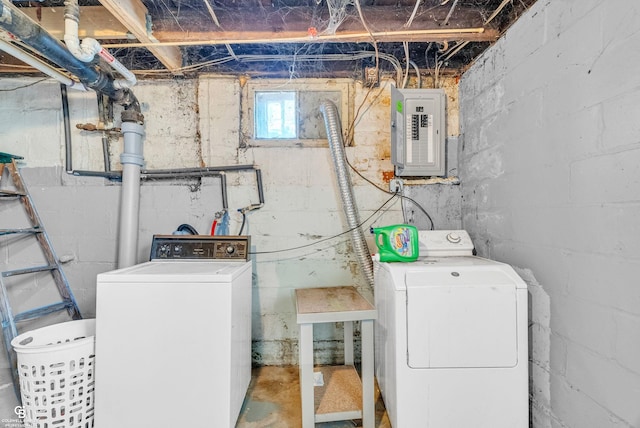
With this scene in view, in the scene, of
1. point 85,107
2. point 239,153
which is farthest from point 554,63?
point 85,107

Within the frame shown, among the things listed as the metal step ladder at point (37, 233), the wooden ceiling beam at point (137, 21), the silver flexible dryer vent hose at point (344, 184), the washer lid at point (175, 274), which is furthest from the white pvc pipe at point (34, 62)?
the silver flexible dryer vent hose at point (344, 184)

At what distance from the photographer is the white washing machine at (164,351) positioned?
138 cm

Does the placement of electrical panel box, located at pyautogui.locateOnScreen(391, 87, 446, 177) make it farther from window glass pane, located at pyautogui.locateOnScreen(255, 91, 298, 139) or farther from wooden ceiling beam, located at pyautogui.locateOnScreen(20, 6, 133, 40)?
wooden ceiling beam, located at pyautogui.locateOnScreen(20, 6, 133, 40)

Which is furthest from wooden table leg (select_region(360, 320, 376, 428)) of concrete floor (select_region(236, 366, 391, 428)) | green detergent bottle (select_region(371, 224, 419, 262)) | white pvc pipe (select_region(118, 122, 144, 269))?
white pvc pipe (select_region(118, 122, 144, 269))

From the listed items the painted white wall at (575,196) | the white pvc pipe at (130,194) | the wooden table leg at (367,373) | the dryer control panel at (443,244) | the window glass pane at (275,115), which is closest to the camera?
the painted white wall at (575,196)

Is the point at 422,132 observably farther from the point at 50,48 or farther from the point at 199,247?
the point at 50,48

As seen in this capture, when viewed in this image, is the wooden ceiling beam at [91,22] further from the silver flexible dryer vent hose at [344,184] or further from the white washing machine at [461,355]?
the white washing machine at [461,355]

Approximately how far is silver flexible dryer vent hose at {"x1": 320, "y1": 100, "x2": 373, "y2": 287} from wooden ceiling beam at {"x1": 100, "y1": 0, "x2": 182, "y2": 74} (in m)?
1.07

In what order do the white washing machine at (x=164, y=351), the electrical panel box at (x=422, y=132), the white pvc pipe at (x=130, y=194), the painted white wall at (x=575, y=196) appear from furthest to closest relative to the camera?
the electrical panel box at (x=422, y=132) < the white pvc pipe at (x=130, y=194) < the white washing machine at (x=164, y=351) < the painted white wall at (x=575, y=196)

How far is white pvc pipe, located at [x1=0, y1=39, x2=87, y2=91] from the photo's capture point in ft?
4.89

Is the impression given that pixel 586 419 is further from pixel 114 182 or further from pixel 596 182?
pixel 114 182

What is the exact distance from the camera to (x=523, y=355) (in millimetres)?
1312

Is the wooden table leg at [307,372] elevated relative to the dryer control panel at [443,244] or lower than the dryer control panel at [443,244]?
lower

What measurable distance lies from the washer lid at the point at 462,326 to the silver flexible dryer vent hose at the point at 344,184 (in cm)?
70
